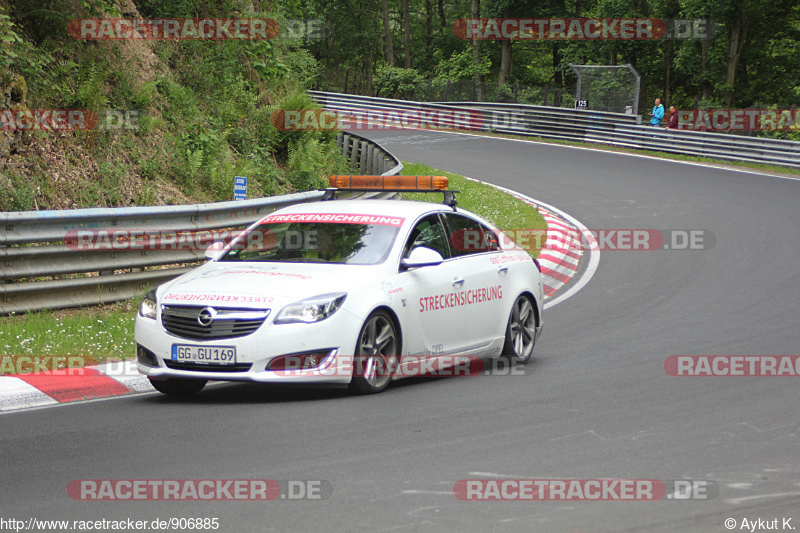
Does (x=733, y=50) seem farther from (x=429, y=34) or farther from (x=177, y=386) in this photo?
(x=177, y=386)

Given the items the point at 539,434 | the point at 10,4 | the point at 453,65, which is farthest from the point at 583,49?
the point at 539,434

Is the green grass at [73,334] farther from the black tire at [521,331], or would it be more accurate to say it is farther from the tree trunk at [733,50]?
the tree trunk at [733,50]

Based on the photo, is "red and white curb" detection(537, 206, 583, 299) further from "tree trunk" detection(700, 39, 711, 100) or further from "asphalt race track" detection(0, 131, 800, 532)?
"tree trunk" detection(700, 39, 711, 100)

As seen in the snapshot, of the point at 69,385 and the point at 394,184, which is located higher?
the point at 394,184

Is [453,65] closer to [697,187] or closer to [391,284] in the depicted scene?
[697,187]

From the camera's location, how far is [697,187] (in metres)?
26.0

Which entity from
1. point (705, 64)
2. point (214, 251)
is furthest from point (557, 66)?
point (214, 251)

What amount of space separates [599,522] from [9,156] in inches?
458

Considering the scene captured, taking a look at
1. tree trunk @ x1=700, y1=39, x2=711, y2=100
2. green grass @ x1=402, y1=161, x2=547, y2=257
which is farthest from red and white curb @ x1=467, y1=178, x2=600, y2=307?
tree trunk @ x1=700, y1=39, x2=711, y2=100

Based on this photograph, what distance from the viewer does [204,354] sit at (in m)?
7.93

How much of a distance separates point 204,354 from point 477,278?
9.71 feet

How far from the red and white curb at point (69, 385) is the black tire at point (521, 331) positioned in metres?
3.50

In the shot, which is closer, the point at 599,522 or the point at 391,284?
the point at 599,522

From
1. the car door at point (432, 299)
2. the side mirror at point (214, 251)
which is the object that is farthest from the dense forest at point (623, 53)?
the side mirror at point (214, 251)
